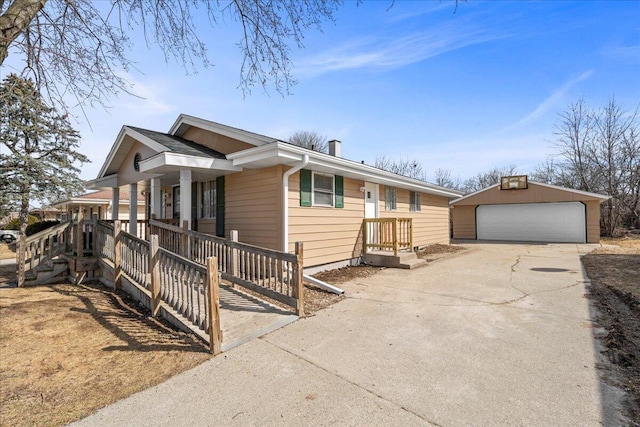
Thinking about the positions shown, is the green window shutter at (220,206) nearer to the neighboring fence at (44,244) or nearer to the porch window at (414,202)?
the neighboring fence at (44,244)

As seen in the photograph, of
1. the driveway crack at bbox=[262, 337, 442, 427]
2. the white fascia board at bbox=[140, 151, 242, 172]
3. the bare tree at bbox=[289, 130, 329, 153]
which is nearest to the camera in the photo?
the driveway crack at bbox=[262, 337, 442, 427]

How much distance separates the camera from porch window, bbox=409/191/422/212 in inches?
485

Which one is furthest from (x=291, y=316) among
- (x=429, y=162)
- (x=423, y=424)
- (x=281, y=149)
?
(x=429, y=162)

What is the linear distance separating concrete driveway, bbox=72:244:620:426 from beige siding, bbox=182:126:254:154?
Answer: 4.71 meters

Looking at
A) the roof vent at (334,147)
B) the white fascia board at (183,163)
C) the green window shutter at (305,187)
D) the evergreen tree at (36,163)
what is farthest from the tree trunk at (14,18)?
the evergreen tree at (36,163)

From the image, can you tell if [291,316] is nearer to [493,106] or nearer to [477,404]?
[477,404]

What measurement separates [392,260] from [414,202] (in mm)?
4690

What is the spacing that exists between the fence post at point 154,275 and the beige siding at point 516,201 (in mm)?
19517

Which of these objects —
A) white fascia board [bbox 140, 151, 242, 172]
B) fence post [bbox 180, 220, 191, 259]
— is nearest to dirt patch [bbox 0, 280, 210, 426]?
fence post [bbox 180, 220, 191, 259]

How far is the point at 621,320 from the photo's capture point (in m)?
4.28

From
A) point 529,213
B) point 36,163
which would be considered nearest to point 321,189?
point 36,163

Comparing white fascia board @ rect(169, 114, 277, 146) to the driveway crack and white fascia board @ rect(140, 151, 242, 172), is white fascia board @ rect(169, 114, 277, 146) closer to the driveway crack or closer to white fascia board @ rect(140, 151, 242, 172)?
white fascia board @ rect(140, 151, 242, 172)

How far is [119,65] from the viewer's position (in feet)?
14.4

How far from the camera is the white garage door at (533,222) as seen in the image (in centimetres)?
1691
